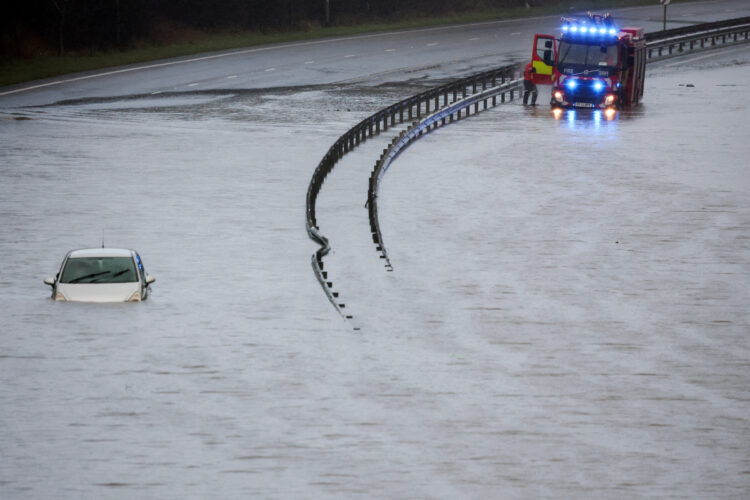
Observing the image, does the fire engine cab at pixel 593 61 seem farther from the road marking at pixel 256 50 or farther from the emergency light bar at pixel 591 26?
the road marking at pixel 256 50

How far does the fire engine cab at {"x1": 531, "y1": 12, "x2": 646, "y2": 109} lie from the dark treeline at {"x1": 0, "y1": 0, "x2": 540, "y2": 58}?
85.7ft

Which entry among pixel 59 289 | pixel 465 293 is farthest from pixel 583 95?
pixel 59 289

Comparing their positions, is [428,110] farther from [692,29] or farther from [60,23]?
[692,29]

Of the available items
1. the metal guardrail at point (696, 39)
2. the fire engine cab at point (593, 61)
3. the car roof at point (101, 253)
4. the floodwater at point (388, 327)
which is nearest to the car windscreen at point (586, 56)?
the fire engine cab at point (593, 61)

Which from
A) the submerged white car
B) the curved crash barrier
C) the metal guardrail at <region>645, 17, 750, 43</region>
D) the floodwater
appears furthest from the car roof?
the metal guardrail at <region>645, 17, 750, 43</region>

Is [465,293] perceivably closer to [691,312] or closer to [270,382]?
[691,312]

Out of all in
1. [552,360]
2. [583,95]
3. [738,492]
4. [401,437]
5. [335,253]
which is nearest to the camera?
[738,492]

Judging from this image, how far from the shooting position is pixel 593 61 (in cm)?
5012

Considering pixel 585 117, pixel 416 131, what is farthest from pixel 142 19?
pixel 416 131

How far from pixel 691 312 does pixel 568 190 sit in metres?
12.4

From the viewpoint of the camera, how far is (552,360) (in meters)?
20.2

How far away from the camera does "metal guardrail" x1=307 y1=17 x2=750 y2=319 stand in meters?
29.0

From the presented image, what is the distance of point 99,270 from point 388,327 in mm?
5082

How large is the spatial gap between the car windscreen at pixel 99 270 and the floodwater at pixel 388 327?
0.56 meters
